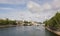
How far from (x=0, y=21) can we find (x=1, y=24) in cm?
76

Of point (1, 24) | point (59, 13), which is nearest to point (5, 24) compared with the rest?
point (1, 24)

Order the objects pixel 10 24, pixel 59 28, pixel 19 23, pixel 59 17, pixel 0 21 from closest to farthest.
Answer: pixel 59 28
pixel 59 17
pixel 0 21
pixel 10 24
pixel 19 23

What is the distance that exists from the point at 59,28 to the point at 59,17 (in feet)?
6.08

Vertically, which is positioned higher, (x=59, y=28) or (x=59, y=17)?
(x=59, y=17)

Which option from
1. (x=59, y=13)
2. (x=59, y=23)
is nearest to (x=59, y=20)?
(x=59, y=23)

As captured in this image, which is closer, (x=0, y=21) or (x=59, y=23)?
(x=59, y=23)

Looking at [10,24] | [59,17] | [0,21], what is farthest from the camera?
[10,24]

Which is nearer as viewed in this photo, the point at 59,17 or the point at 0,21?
the point at 59,17

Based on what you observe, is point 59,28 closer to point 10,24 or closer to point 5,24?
point 5,24

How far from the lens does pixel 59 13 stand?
21000 millimetres

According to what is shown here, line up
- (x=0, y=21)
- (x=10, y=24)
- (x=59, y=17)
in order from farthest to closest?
(x=10, y=24), (x=0, y=21), (x=59, y=17)

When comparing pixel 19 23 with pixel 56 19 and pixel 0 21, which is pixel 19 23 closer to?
pixel 0 21

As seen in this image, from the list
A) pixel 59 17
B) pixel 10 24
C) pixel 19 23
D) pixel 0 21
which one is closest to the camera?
pixel 59 17

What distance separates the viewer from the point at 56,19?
2034cm
